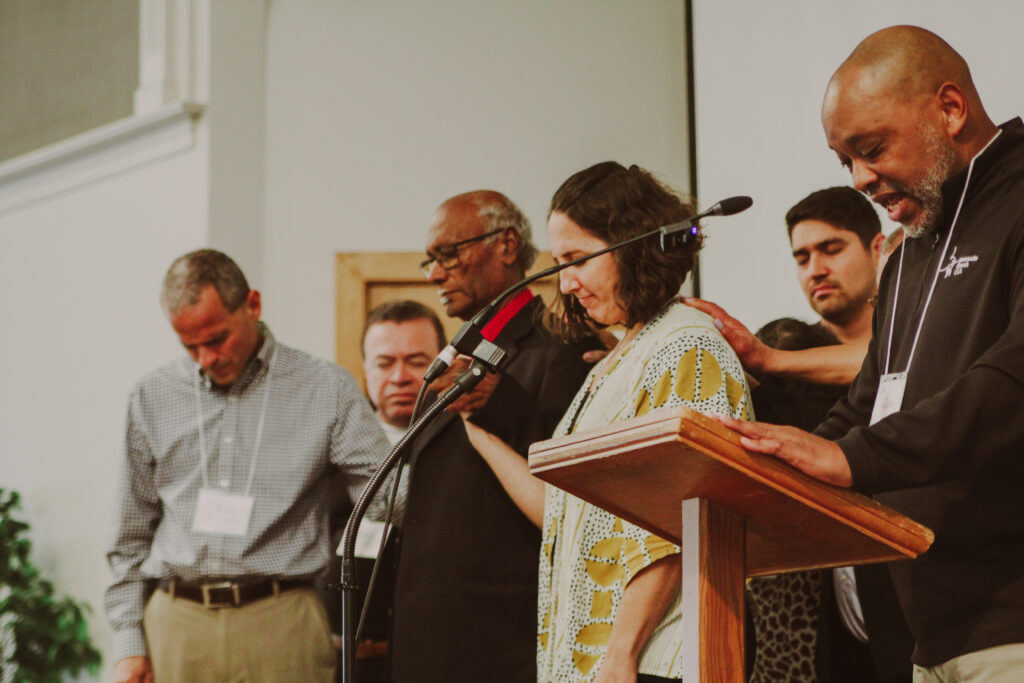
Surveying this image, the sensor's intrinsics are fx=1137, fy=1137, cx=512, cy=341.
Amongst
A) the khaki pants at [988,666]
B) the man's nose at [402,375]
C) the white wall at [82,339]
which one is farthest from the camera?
the white wall at [82,339]

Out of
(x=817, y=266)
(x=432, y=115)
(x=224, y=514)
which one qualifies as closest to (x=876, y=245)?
(x=817, y=266)

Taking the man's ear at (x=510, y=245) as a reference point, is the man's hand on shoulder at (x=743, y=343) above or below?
below

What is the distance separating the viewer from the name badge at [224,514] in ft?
9.91

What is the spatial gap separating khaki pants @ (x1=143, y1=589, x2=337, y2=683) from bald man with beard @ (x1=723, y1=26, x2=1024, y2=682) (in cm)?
175

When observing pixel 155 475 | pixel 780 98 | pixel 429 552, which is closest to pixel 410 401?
pixel 155 475

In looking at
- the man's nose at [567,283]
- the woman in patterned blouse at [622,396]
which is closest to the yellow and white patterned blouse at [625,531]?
the woman in patterned blouse at [622,396]

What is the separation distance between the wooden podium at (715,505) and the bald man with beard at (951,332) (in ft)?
0.41

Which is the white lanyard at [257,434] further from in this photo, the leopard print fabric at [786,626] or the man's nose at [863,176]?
the man's nose at [863,176]

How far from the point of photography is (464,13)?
5715 millimetres

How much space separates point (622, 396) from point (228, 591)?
152 centimetres

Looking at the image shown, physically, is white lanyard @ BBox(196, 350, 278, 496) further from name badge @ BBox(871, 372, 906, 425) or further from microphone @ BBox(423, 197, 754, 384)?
name badge @ BBox(871, 372, 906, 425)

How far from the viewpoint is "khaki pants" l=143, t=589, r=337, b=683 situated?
2992 millimetres

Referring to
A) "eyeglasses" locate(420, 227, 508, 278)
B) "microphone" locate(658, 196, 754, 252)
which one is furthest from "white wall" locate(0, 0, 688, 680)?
"microphone" locate(658, 196, 754, 252)

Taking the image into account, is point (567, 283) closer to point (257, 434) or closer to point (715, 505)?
point (715, 505)
